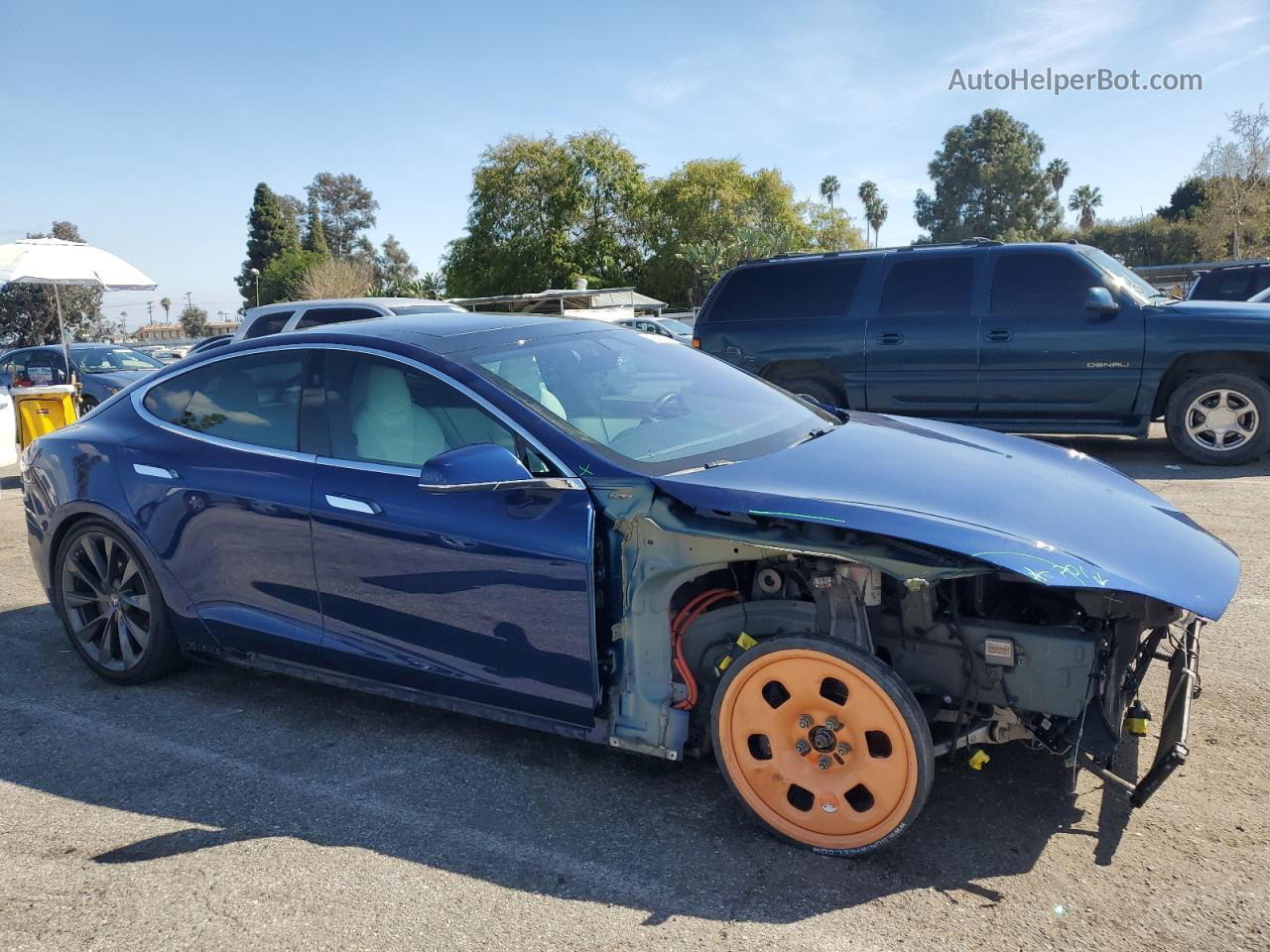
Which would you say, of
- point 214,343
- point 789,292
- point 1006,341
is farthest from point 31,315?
point 1006,341

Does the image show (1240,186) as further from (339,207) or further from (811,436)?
(339,207)

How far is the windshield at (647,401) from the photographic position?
3203 mm

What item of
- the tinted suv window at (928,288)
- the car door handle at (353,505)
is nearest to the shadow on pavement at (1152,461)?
the tinted suv window at (928,288)

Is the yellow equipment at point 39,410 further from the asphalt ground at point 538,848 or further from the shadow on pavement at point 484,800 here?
the asphalt ground at point 538,848

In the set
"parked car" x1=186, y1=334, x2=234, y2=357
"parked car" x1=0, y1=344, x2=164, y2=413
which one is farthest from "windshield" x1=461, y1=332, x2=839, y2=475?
"parked car" x1=0, y1=344, x2=164, y2=413

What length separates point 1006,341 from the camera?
27.8ft

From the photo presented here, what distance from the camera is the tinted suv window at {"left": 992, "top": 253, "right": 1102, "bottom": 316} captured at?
8328 mm

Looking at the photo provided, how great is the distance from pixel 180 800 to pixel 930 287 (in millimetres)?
7608

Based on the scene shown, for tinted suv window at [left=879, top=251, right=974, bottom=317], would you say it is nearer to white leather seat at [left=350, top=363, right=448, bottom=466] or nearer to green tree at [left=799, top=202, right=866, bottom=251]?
white leather seat at [left=350, top=363, right=448, bottom=466]

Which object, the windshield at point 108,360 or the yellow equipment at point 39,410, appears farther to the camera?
the windshield at point 108,360

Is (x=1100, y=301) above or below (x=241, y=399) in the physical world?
above

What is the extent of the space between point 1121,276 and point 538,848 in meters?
7.73

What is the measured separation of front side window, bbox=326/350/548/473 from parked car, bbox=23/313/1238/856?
0.03 ft

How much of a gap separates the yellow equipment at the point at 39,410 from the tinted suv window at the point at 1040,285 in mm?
9573
